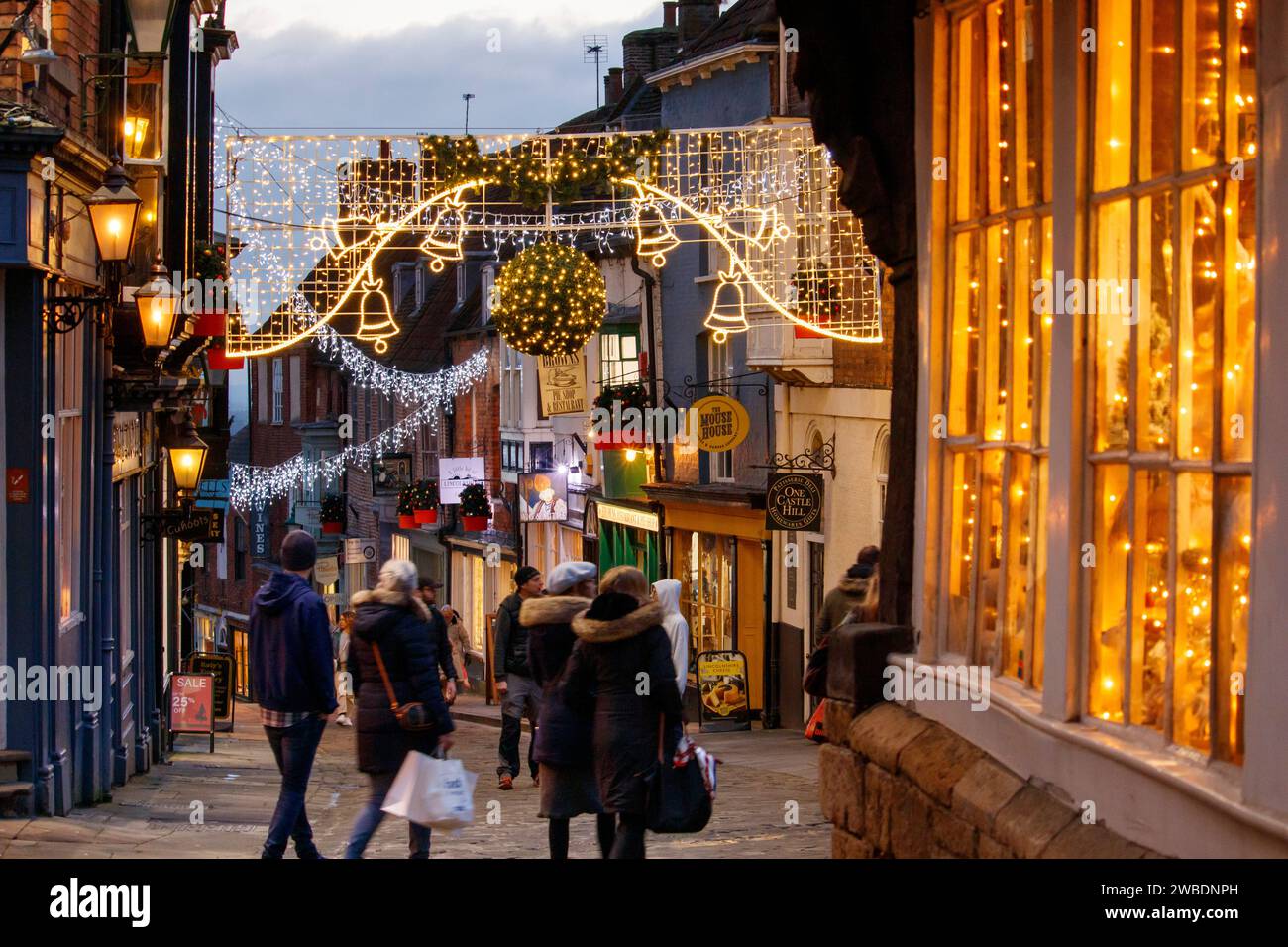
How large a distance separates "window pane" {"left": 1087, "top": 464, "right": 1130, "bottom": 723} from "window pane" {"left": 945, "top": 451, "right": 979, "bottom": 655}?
1.36 meters

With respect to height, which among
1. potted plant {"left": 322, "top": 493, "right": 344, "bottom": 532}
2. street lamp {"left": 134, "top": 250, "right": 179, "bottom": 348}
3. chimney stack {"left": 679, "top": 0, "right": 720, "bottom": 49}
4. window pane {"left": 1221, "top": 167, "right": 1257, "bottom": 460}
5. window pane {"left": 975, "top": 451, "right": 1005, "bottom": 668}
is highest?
chimney stack {"left": 679, "top": 0, "right": 720, "bottom": 49}

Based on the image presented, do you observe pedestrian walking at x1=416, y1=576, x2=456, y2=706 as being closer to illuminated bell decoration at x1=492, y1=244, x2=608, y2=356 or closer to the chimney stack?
illuminated bell decoration at x1=492, y1=244, x2=608, y2=356

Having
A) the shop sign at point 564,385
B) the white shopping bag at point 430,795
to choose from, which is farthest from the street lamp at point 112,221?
the shop sign at point 564,385

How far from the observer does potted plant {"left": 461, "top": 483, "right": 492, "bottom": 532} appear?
35.9m

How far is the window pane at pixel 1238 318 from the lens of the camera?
5133mm

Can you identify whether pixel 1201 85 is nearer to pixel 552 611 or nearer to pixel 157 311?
pixel 552 611

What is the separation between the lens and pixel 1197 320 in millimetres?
5461

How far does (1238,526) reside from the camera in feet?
16.9

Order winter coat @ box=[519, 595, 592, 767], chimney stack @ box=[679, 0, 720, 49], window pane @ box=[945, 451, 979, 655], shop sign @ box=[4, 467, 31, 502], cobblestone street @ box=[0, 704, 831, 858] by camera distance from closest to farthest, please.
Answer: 1. window pane @ box=[945, 451, 979, 655]
2. winter coat @ box=[519, 595, 592, 767]
3. cobblestone street @ box=[0, 704, 831, 858]
4. shop sign @ box=[4, 467, 31, 502]
5. chimney stack @ box=[679, 0, 720, 49]

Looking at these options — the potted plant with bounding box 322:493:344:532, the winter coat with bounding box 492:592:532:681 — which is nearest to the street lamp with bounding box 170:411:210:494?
the winter coat with bounding box 492:592:532:681

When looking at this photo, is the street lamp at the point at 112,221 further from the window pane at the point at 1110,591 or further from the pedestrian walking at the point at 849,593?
the window pane at the point at 1110,591

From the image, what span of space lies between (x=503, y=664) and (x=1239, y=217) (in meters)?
9.81

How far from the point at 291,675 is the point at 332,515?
3690 cm
